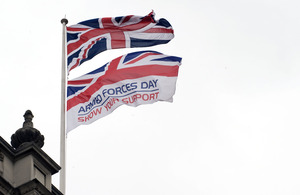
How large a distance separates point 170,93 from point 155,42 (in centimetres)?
265

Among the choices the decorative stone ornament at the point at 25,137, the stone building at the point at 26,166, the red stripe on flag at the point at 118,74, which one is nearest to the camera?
the stone building at the point at 26,166

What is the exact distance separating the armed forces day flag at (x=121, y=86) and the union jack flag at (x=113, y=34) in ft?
2.30

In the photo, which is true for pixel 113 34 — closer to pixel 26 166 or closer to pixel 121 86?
pixel 121 86

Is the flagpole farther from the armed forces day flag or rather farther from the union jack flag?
the armed forces day flag

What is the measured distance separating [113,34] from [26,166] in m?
11.3

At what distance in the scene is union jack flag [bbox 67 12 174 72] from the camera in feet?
104

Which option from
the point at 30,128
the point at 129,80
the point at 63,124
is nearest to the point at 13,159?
the point at 30,128

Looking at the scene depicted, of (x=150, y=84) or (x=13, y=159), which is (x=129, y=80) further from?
(x=13, y=159)

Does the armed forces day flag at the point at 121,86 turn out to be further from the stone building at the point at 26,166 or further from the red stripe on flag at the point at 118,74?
the stone building at the point at 26,166

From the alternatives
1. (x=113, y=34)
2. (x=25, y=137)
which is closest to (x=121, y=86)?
(x=113, y=34)

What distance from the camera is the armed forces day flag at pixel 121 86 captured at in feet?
98.6

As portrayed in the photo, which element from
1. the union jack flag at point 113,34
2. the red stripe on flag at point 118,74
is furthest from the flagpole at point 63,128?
the red stripe on flag at point 118,74

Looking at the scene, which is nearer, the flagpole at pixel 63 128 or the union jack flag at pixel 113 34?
the flagpole at pixel 63 128

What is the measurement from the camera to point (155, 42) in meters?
32.9
